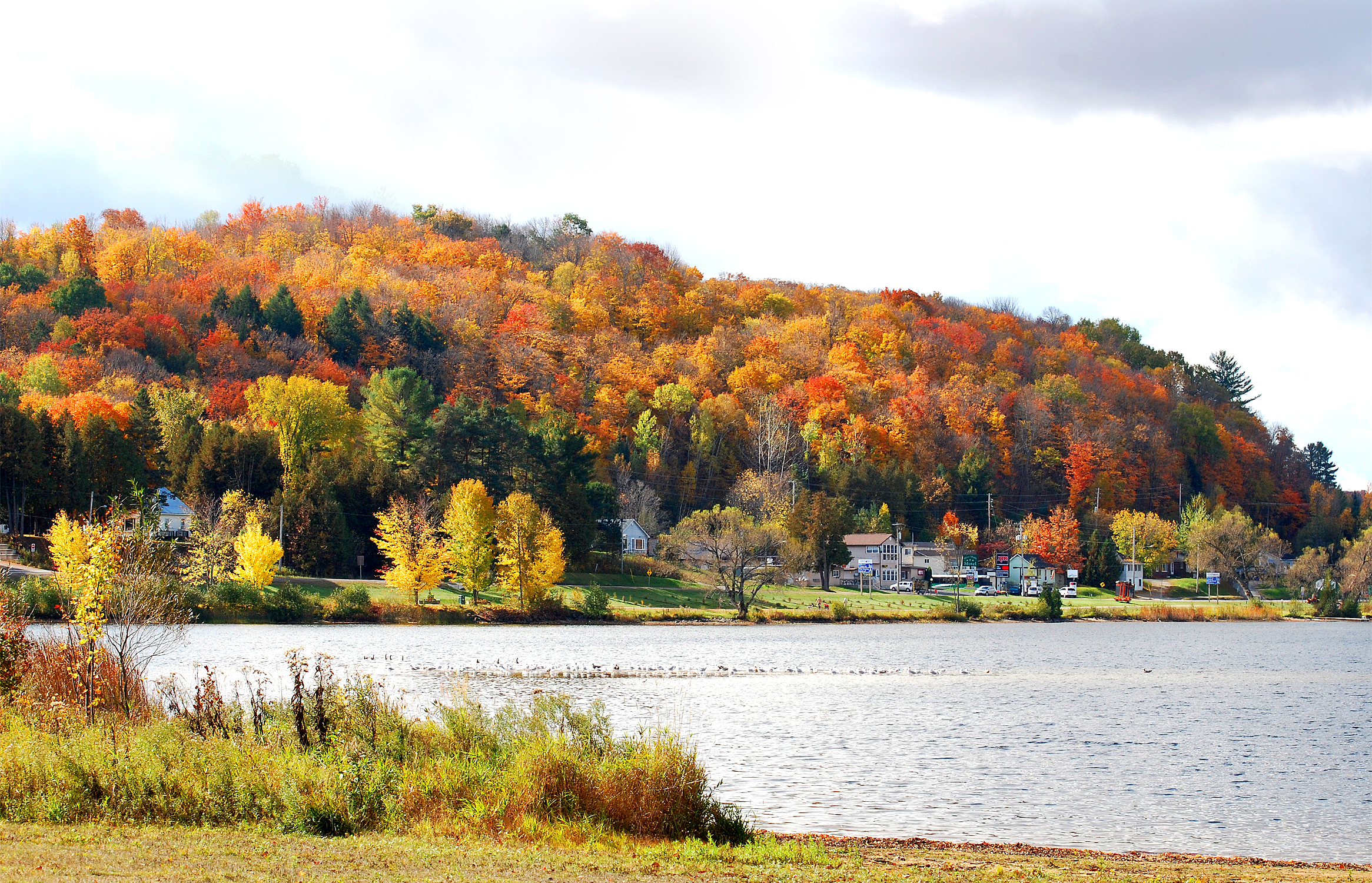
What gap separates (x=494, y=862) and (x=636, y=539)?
105614 millimetres

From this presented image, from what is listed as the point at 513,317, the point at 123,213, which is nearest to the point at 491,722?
the point at 513,317

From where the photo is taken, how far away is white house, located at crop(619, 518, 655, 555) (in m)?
116

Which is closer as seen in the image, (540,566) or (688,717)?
(688,717)

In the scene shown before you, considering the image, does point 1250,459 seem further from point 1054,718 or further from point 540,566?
point 1054,718

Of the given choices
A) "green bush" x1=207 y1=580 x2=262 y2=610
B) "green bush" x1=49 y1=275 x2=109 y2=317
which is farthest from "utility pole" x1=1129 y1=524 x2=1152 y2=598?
"green bush" x1=49 y1=275 x2=109 y2=317

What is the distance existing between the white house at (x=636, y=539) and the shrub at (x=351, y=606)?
4410 cm

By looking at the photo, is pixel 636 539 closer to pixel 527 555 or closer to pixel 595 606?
pixel 527 555

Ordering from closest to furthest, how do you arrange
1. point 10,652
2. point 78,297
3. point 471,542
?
point 10,652 → point 471,542 → point 78,297

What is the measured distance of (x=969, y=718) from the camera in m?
37.1

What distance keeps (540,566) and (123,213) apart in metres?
114

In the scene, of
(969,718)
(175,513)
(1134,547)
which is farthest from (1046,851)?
(1134,547)

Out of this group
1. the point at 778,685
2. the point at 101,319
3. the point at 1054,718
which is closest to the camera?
the point at 1054,718

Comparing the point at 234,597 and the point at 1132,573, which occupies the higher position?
the point at 234,597

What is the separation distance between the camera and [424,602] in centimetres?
7719
